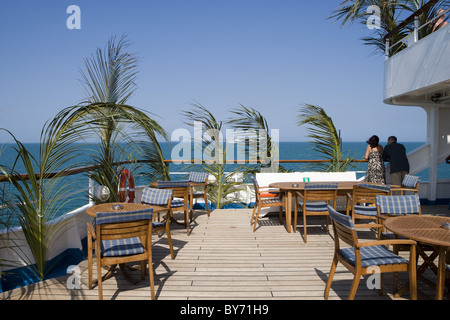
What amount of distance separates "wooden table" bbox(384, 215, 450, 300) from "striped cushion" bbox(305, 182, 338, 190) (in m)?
1.50

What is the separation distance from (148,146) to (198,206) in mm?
2194

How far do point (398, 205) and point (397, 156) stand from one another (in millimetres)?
→ 3788

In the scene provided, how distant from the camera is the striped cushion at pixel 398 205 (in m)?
3.42

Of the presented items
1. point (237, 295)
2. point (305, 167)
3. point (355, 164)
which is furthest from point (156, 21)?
point (237, 295)

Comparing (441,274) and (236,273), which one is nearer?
(441,274)

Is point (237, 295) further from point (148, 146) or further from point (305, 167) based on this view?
point (305, 167)

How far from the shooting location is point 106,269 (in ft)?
11.1

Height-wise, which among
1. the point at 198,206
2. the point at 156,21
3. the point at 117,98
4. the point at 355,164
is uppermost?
the point at 156,21

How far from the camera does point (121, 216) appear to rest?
2.53m

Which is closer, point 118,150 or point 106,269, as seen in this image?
point 106,269
